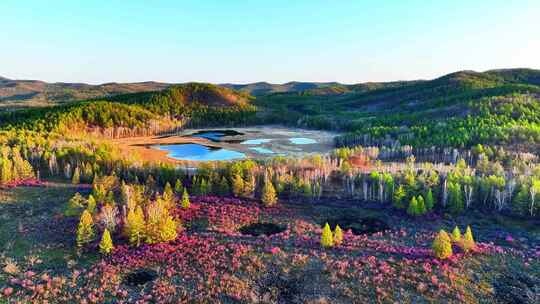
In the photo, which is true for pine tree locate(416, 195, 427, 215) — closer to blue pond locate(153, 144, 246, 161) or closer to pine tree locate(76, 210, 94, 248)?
pine tree locate(76, 210, 94, 248)

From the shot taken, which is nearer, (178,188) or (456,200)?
(456,200)

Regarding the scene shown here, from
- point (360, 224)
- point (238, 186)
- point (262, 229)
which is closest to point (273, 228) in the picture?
point (262, 229)

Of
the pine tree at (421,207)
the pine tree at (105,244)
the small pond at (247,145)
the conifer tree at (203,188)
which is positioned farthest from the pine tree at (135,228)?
the small pond at (247,145)

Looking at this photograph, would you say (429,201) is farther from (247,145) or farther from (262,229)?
(247,145)

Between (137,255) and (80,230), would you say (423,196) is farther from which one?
(80,230)

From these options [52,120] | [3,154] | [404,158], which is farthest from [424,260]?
[52,120]

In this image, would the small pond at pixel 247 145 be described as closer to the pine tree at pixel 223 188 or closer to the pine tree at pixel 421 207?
the pine tree at pixel 223 188
